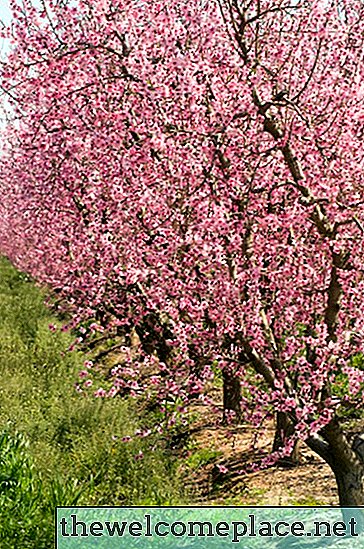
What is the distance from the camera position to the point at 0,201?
72.6ft

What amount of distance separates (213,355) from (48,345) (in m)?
5.68

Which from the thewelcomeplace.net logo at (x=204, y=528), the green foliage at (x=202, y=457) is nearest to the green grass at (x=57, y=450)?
the thewelcomeplace.net logo at (x=204, y=528)

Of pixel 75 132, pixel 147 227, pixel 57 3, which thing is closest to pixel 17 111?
pixel 75 132

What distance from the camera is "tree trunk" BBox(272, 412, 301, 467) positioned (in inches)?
267

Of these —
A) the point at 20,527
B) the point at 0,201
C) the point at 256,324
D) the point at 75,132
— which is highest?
the point at 0,201

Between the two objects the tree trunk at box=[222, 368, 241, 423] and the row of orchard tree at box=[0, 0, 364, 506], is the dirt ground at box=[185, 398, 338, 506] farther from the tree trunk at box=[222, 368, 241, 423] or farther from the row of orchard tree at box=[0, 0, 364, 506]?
the row of orchard tree at box=[0, 0, 364, 506]

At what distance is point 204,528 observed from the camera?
541 centimetres

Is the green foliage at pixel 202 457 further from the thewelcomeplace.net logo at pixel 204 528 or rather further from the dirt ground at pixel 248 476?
the thewelcomeplace.net logo at pixel 204 528

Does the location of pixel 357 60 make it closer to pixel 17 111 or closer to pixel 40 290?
pixel 17 111

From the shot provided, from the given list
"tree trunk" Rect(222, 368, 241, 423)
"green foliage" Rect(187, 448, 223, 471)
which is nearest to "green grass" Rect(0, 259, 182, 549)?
"green foliage" Rect(187, 448, 223, 471)

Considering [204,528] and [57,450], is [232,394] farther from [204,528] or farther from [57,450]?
[204,528]

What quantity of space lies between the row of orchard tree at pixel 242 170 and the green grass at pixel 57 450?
1.02m

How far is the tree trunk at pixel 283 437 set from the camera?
6.79 metres

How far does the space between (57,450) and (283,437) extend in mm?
2055
